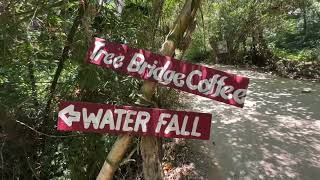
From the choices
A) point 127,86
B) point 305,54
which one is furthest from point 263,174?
point 305,54

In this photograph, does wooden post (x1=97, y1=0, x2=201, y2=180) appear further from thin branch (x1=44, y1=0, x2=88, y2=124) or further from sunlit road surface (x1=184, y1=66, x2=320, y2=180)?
sunlit road surface (x1=184, y1=66, x2=320, y2=180)

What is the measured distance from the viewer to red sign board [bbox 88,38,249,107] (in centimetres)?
280

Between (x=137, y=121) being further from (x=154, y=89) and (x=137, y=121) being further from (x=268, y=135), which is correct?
(x=268, y=135)

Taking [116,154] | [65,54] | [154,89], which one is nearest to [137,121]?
[154,89]

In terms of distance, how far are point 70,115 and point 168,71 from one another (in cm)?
73

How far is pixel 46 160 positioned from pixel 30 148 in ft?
0.88

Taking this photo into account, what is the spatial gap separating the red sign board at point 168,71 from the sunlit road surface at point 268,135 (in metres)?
2.80

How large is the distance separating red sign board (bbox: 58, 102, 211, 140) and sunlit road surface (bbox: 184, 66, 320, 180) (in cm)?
266

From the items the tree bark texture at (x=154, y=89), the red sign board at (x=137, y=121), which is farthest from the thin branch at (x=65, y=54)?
the red sign board at (x=137, y=121)

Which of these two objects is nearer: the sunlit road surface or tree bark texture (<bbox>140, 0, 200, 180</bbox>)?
tree bark texture (<bbox>140, 0, 200, 180</bbox>)

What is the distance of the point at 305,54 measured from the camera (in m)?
12.5

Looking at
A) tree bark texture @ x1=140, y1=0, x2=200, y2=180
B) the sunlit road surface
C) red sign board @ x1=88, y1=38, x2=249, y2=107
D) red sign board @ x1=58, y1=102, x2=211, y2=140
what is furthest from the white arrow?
the sunlit road surface

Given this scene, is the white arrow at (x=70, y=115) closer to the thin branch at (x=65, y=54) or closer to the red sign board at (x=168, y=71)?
the red sign board at (x=168, y=71)

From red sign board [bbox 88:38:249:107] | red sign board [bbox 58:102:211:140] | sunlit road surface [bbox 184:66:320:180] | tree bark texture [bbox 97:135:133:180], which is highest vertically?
red sign board [bbox 88:38:249:107]
